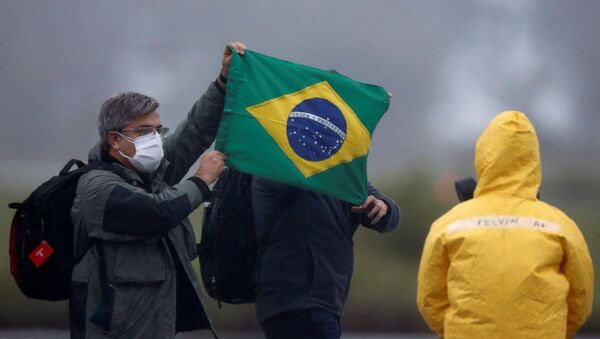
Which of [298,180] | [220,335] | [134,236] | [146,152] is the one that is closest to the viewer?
[134,236]

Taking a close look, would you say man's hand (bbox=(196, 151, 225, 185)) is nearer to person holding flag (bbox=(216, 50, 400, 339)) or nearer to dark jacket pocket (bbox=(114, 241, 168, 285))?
person holding flag (bbox=(216, 50, 400, 339))

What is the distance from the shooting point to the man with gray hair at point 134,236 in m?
4.17

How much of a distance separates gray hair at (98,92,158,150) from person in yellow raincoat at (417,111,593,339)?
3.57 ft

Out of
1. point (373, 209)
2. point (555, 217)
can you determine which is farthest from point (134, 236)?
point (555, 217)

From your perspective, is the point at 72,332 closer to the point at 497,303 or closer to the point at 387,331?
the point at 497,303

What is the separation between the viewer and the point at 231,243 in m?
4.57

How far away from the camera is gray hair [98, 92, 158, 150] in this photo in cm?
434

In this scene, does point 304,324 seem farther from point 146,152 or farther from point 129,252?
point 146,152

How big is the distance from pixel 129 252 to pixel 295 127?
74 cm

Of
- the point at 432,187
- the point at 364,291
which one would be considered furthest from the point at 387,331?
the point at 432,187

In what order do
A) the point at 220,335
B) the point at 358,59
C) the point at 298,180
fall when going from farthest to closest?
the point at 220,335, the point at 358,59, the point at 298,180

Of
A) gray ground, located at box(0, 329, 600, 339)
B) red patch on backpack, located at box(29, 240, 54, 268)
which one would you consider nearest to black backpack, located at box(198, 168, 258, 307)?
red patch on backpack, located at box(29, 240, 54, 268)

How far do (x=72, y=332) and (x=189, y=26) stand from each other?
2.28 m

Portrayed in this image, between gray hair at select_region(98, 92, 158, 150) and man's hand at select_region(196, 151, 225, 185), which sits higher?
gray hair at select_region(98, 92, 158, 150)
